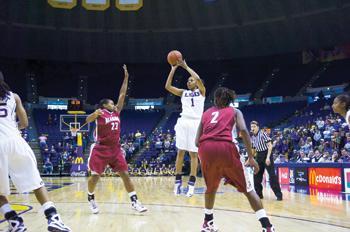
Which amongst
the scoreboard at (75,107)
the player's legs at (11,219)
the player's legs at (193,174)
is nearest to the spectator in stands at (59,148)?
the scoreboard at (75,107)

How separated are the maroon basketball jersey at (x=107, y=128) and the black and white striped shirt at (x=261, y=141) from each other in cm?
398

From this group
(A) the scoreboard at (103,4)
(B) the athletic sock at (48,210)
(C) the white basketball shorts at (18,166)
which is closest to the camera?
(C) the white basketball shorts at (18,166)

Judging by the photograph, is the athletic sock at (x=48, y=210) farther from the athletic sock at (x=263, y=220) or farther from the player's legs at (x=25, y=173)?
the athletic sock at (x=263, y=220)

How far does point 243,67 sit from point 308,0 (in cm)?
859

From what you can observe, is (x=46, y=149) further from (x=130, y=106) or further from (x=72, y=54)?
(x=130, y=106)

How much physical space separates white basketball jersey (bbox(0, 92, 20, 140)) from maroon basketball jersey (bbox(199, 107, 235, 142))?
78.1 inches

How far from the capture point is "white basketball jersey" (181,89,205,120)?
711 cm

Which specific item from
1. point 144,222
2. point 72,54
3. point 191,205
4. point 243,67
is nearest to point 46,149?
point 72,54

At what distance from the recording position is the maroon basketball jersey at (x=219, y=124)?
4.34 m

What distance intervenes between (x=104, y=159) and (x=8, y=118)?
257 centimetres

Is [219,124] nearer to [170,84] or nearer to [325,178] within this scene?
[170,84]

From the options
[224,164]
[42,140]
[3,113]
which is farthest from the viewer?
[42,140]

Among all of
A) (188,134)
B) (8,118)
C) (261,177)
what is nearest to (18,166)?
(8,118)

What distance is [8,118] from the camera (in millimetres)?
4152
